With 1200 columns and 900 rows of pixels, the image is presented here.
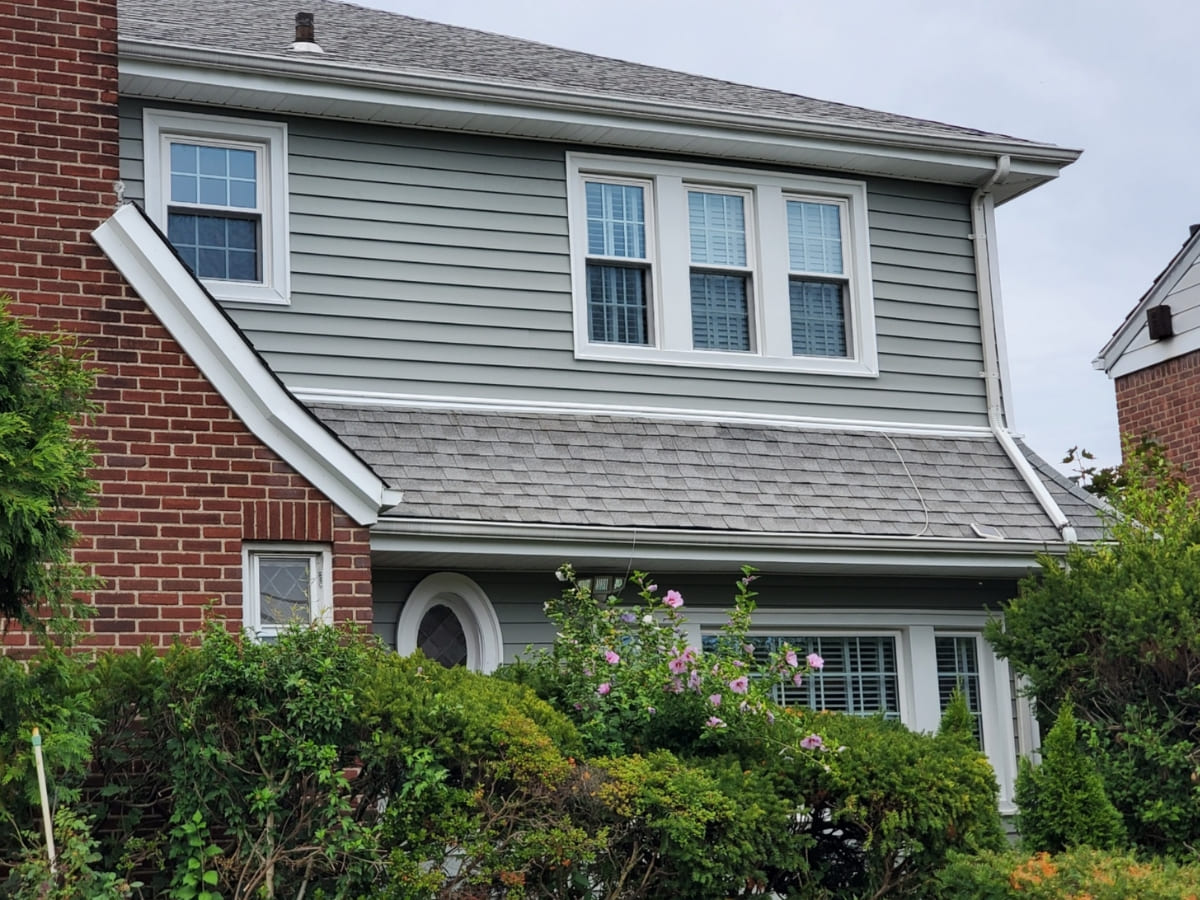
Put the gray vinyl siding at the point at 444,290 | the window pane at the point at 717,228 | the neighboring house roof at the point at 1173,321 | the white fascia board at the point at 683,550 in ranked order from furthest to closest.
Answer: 1. the neighboring house roof at the point at 1173,321
2. the window pane at the point at 717,228
3. the gray vinyl siding at the point at 444,290
4. the white fascia board at the point at 683,550

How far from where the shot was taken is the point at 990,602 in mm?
13398

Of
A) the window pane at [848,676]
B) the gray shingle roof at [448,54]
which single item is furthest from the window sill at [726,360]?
the window pane at [848,676]

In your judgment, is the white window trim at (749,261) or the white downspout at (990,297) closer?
the white window trim at (749,261)

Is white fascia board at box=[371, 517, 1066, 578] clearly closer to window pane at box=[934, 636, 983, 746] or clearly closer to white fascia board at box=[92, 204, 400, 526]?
window pane at box=[934, 636, 983, 746]

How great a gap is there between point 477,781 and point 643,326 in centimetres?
591

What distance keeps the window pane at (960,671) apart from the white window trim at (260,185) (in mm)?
5880

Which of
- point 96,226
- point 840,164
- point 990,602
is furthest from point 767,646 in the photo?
point 96,226

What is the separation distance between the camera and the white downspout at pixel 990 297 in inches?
551

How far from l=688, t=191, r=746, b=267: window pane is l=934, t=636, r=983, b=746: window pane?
3534 mm

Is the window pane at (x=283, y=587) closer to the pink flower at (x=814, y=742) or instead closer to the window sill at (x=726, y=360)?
the pink flower at (x=814, y=742)

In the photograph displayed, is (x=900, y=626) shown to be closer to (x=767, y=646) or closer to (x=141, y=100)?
(x=767, y=646)

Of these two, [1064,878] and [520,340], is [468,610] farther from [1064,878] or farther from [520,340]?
[1064,878]

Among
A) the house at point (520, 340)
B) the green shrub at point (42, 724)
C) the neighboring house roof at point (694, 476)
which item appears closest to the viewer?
the green shrub at point (42, 724)

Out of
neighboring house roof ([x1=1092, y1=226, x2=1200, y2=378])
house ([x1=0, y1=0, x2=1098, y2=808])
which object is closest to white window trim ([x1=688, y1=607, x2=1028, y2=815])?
house ([x1=0, y1=0, x2=1098, y2=808])
